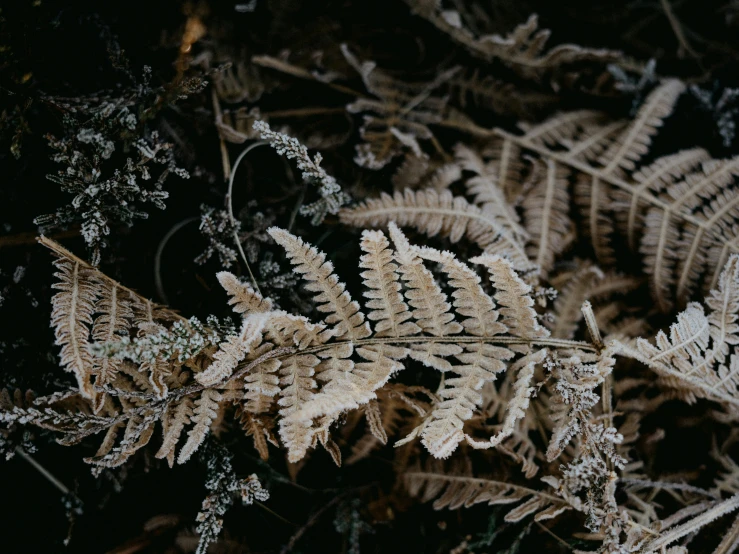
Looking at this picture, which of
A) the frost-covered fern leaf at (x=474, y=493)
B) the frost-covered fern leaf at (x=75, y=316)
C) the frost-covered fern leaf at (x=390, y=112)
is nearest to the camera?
the frost-covered fern leaf at (x=75, y=316)

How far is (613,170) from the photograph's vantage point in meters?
1.63

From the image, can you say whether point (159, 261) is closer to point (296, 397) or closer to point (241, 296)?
point (241, 296)

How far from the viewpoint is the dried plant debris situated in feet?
3.66

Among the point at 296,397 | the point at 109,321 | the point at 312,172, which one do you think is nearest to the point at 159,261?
the point at 109,321

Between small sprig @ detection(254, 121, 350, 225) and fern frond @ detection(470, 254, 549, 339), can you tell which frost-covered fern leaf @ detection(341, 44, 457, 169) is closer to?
small sprig @ detection(254, 121, 350, 225)

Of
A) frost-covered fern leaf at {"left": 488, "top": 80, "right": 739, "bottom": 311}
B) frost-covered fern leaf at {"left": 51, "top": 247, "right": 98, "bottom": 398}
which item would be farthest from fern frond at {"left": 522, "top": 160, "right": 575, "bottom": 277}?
frost-covered fern leaf at {"left": 51, "top": 247, "right": 98, "bottom": 398}

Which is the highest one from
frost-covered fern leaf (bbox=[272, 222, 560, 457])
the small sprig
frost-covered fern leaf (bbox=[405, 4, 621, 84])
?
frost-covered fern leaf (bbox=[405, 4, 621, 84])

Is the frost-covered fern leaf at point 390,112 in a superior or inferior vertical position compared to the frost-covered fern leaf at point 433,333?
superior

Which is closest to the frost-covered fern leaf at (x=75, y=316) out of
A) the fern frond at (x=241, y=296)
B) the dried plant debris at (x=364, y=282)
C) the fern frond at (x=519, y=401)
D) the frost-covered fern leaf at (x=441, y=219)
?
the dried plant debris at (x=364, y=282)

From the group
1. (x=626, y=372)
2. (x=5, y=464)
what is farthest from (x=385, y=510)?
(x=5, y=464)

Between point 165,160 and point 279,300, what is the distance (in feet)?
1.45

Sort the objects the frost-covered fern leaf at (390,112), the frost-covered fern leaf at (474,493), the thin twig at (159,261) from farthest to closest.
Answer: the frost-covered fern leaf at (390,112) < the thin twig at (159,261) < the frost-covered fern leaf at (474,493)

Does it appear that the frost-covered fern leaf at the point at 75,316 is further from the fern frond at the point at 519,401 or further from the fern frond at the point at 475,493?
the fern frond at the point at 475,493

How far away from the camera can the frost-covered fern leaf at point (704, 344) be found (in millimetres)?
1175
